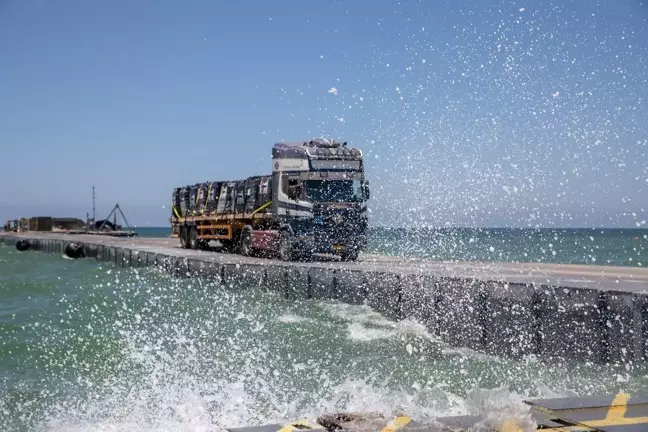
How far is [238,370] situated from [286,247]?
14.9m

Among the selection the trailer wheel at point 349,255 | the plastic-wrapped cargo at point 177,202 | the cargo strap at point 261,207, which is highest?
the plastic-wrapped cargo at point 177,202

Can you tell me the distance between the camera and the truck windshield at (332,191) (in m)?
26.0

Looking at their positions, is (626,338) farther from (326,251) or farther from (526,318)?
(326,251)

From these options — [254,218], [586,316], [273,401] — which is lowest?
[273,401]

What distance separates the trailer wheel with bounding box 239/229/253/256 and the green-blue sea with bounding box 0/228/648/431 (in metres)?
9.49

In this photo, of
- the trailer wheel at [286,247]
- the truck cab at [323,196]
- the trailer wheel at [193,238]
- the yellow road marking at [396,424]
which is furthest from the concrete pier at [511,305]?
the trailer wheel at [193,238]

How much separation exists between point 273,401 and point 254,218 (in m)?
20.6

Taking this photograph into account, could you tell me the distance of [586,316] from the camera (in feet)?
43.9

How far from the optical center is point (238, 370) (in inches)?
517

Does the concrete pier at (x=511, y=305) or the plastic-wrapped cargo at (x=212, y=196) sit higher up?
the plastic-wrapped cargo at (x=212, y=196)

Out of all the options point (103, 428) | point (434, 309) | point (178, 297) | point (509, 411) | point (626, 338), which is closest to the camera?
point (509, 411)

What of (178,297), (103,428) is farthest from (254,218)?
(103,428)

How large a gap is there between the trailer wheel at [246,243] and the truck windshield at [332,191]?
6570 mm

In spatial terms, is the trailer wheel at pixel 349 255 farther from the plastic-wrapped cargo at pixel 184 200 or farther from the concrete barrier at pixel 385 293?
the plastic-wrapped cargo at pixel 184 200
